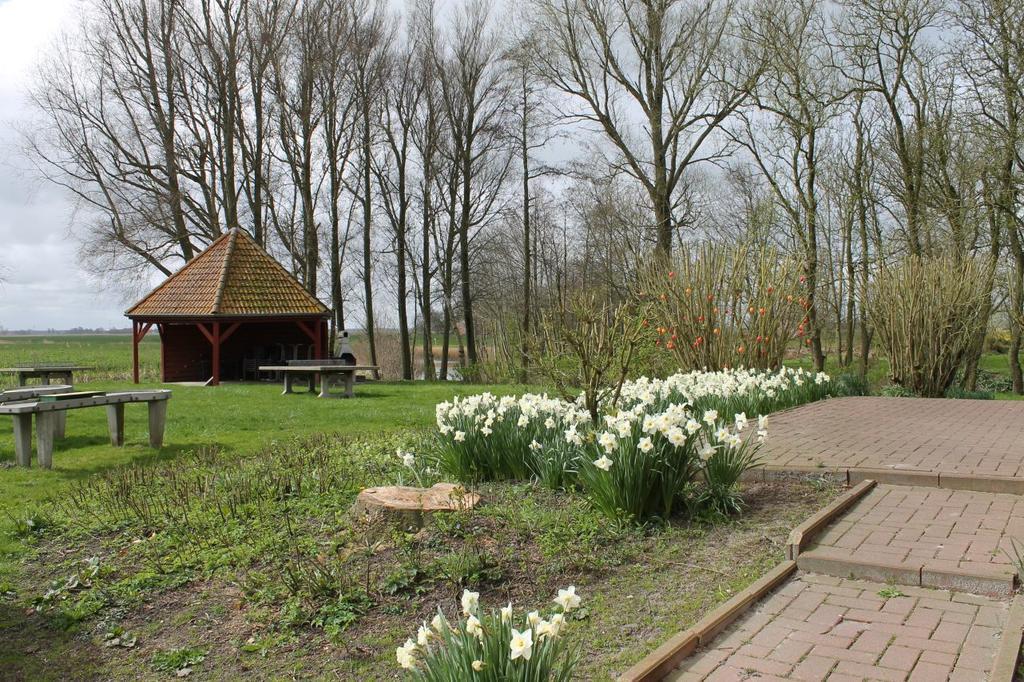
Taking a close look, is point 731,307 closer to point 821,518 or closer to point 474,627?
point 821,518

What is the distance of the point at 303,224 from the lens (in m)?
30.8

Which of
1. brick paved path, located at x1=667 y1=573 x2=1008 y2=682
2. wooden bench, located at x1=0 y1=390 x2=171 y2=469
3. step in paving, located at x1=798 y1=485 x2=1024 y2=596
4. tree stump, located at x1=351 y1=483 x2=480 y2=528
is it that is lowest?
brick paved path, located at x1=667 y1=573 x2=1008 y2=682

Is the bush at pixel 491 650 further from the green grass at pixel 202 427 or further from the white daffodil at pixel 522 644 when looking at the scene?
the green grass at pixel 202 427

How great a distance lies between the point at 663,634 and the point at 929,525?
2.43m

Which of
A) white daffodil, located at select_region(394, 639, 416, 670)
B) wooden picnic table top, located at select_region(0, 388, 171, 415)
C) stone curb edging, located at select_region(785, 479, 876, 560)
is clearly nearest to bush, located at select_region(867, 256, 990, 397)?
stone curb edging, located at select_region(785, 479, 876, 560)

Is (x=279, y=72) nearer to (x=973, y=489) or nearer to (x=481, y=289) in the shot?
(x=481, y=289)

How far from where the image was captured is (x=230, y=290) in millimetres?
22250

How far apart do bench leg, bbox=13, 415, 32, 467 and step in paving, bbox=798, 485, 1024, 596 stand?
773 cm

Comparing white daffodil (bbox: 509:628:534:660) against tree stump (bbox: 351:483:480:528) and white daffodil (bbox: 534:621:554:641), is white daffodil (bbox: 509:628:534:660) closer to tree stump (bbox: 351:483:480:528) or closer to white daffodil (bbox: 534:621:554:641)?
white daffodil (bbox: 534:621:554:641)

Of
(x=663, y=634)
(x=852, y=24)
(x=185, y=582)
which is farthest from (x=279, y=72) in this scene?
(x=663, y=634)

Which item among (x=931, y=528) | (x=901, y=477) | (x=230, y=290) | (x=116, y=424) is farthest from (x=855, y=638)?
(x=230, y=290)

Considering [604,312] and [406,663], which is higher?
[604,312]

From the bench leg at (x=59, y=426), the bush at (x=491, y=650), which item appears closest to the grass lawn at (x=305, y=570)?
the bush at (x=491, y=650)

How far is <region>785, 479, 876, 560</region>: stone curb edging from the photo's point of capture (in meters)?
4.67
